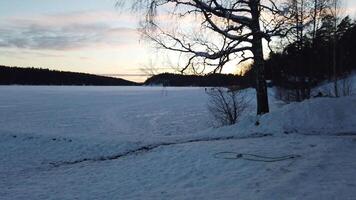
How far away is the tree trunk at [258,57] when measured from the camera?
1861cm

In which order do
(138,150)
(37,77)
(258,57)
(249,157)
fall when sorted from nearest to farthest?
1. (249,157)
2. (138,150)
3. (258,57)
4. (37,77)

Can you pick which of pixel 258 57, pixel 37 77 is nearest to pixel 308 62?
pixel 258 57

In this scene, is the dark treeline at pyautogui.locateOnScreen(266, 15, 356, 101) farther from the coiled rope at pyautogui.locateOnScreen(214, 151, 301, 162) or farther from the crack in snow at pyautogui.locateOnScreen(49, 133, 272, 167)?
the coiled rope at pyautogui.locateOnScreen(214, 151, 301, 162)

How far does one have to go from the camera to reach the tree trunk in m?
18.6

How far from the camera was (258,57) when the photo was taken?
62.3 feet

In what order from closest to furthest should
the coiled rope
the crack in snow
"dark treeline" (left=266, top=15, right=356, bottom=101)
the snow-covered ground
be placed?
1. the snow-covered ground
2. the coiled rope
3. the crack in snow
4. "dark treeline" (left=266, top=15, right=356, bottom=101)

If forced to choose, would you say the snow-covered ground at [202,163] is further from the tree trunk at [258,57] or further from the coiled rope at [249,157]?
the tree trunk at [258,57]

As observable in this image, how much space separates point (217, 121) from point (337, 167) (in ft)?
66.0

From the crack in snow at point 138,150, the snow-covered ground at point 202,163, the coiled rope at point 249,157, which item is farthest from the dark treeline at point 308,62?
the coiled rope at point 249,157

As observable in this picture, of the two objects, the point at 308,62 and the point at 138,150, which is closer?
the point at 138,150

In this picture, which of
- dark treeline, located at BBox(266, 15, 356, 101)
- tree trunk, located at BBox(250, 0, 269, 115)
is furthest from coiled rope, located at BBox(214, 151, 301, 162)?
dark treeline, located at BBox(266, 15, 356, 101)

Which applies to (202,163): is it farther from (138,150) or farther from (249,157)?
(138,150)

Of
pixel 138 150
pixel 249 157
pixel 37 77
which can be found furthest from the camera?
pixel 37 77

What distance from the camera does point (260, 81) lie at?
63.0 feet
